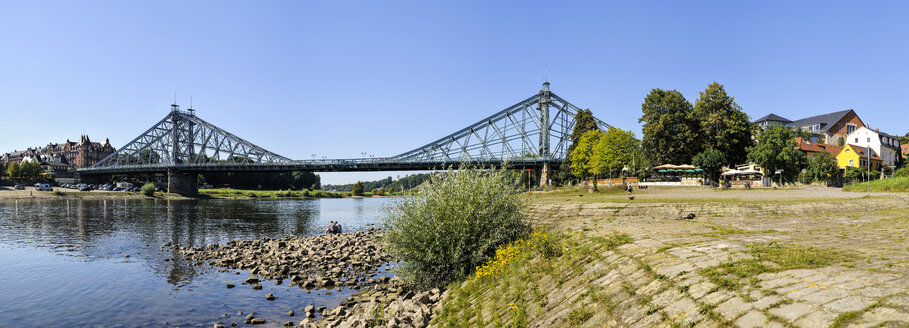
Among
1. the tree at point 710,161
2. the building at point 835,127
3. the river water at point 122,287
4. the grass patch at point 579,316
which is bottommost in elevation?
the river water at point 122,287

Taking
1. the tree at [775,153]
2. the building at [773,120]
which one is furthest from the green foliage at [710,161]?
the building at [773,120]

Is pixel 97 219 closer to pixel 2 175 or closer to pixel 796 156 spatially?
pixel 796 156

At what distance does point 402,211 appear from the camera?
13.3 m

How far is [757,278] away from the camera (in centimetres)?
531

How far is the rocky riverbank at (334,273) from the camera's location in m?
10.6

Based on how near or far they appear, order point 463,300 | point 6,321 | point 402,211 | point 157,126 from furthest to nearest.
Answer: point 157,126, point 402,211, point 6,321, point 463,300

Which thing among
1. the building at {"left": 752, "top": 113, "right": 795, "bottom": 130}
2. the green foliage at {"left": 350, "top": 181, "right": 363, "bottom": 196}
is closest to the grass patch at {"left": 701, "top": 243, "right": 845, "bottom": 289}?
the building at {"left": 752, "top": 113, "right": 795, "bottom": 130}

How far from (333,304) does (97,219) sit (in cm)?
3876

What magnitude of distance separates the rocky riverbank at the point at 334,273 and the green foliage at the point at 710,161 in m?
37.6

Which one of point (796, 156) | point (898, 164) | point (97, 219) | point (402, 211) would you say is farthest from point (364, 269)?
point (898, 164)

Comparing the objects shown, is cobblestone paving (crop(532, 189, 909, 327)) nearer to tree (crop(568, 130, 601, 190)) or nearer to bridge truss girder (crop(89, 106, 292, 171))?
tree (crop(568, 130, 601, 190))

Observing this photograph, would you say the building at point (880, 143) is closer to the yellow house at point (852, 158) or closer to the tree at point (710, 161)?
the yellow house at point (852, 158)

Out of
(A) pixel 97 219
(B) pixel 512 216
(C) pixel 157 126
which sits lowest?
(A) pixel 97 219

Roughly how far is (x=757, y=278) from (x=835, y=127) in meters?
108
